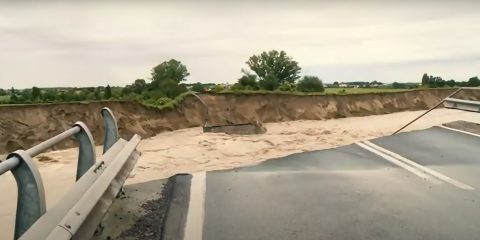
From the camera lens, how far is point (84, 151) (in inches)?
205

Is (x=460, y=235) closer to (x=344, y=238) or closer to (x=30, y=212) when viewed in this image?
(x=344, y=238)

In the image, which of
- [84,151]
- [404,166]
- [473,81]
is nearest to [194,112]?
[404,166]

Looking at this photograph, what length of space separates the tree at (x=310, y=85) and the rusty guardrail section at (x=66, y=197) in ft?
103

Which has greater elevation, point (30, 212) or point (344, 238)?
point (30, 212)

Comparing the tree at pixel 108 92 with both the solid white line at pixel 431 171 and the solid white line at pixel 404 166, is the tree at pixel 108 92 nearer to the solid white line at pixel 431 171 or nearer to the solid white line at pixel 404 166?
the solid white line at pixel 404 166

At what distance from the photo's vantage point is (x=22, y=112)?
60.3 ft

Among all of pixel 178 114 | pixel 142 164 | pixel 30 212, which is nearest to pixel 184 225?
pixel 30 212

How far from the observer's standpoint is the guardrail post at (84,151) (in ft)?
16.8

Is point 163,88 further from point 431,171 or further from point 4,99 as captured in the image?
point 431,171

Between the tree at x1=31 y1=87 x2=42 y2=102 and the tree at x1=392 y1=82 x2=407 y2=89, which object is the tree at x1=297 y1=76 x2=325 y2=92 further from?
the tree at x1=31 y1=87 x2=42 y2=102

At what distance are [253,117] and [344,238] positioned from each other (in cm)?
2063

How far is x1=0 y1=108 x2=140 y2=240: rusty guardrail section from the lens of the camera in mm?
3107

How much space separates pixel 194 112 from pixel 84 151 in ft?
59.6

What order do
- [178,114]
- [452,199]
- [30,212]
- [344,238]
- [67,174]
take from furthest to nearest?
[178,114] < [67,174] < [452,199] < [344,238] < [30,212]
